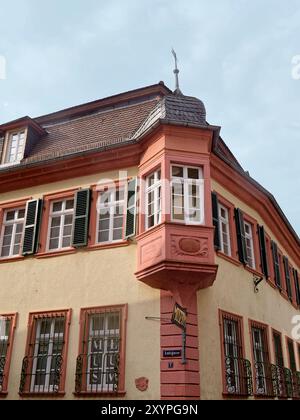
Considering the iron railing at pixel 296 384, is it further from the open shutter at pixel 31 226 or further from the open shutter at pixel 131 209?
the open shutter at pixel 31 226

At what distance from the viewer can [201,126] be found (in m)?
11.5

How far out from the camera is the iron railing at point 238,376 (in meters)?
11.0

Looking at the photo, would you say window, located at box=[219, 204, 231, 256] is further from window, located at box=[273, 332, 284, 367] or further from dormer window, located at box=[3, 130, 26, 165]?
dormer window, located at box=[3, 130, 26, 165]

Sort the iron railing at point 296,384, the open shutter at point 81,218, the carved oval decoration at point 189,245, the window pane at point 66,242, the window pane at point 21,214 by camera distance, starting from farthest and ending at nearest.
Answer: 1. the iron railing at point 296,384
2. the window pane at point 21,214
3. the window pane at point 66,242
4. the open shutter at point 81,218
5. the carved oval decoration at point 189,245

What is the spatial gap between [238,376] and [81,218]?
17.8 feet

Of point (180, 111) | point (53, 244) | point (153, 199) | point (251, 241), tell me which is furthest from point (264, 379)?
point (180, 111)

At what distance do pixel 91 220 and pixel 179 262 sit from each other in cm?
308

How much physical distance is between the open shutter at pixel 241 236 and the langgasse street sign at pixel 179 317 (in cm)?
379

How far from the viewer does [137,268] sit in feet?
35.5

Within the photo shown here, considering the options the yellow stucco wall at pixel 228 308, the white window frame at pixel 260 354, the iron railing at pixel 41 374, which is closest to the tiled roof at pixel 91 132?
the yellow stucco wall at pixel 228 308

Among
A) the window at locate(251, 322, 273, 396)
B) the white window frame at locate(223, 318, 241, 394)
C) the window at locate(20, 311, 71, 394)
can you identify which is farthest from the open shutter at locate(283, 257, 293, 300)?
the window at locate(20, 311, 71, 394)

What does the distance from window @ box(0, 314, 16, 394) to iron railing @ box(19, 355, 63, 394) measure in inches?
20.9
